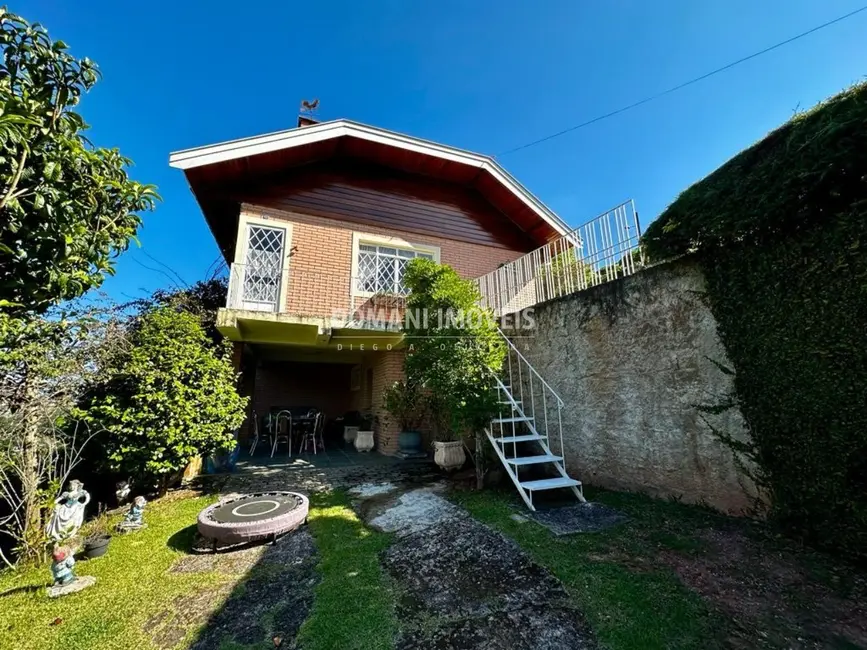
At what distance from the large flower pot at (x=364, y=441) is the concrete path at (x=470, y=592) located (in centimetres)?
533

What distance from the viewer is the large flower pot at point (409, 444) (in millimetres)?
8320

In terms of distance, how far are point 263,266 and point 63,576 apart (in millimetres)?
5823

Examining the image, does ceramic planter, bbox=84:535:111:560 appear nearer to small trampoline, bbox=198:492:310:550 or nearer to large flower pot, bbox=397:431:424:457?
small trampoline, bbox=198:492:310:550

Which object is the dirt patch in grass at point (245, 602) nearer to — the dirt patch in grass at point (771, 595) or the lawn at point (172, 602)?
the lawn at point (172, 602)

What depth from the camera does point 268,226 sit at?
7.99 metres

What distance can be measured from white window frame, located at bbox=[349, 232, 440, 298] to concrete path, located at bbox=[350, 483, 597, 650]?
5.35m

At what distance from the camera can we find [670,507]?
4125 mm

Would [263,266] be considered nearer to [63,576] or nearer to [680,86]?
[63,576]

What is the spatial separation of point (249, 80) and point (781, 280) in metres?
10.4

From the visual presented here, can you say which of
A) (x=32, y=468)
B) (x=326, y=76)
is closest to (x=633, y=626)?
(x=32, y=468)

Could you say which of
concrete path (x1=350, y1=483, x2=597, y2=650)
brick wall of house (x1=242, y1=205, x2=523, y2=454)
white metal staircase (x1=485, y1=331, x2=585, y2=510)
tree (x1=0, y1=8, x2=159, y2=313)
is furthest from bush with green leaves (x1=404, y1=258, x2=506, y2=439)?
tree (x1=0, y1=8, x2=159, y2=313)

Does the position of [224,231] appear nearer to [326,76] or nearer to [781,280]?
[326,76]

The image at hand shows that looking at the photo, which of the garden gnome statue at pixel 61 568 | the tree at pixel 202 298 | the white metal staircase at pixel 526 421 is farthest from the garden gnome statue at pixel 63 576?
the white metal staircase at pixel 526 421

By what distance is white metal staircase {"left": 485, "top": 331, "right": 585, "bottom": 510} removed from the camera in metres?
5.18
